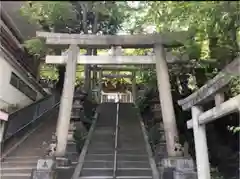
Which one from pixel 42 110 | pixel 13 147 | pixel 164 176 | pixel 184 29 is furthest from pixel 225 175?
pixel 42 110

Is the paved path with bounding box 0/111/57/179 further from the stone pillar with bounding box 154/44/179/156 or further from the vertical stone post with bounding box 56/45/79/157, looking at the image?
the stone pillar with bounding box 154/44/179/156

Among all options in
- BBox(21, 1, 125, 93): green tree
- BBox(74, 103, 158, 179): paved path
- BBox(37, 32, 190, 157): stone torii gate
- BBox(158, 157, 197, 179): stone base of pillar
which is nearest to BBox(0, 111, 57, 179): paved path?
BBox(37, 32, 190, 157): stone torii gate

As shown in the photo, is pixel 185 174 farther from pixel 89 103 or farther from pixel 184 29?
pixel 89 103

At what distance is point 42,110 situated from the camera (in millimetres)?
18953

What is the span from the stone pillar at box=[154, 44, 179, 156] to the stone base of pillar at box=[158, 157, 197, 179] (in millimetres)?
400

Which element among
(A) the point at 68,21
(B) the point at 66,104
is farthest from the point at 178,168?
(A) the point at 68,21

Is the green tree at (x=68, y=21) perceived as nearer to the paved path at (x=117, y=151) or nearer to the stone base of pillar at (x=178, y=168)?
the paved path at (x=117, y=151)

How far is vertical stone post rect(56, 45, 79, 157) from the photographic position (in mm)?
10719

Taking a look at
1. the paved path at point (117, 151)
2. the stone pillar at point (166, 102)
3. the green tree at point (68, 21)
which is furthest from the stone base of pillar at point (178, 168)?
the green tree at point (68, 21)

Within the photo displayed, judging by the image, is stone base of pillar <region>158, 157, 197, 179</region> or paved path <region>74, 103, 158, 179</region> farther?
paved path <region>74, 103, 158, 179</region>

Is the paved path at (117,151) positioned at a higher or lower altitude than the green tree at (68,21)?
lower

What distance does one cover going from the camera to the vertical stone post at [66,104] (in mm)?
10719

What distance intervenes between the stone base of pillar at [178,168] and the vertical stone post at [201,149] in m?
1.40

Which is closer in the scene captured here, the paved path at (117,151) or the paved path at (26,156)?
the paved path at (26,156)
